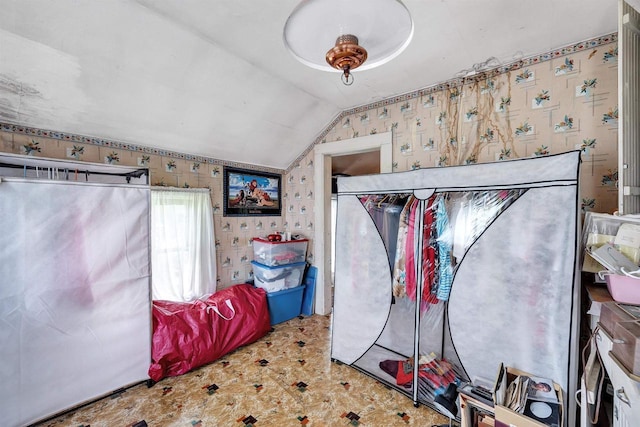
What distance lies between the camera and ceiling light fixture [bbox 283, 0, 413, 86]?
0.99 meters

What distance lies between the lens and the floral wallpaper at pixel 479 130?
5.90 feet

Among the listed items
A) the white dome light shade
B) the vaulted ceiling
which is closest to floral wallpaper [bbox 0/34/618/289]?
the vaulted ceiling

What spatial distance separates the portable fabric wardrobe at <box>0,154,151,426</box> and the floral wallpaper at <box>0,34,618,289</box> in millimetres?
454

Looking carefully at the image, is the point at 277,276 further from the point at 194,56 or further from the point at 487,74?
the point at 487,74

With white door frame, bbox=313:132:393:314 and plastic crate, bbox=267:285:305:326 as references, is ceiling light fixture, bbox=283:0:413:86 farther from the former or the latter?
plastic crate, bbox=267:285:305:326

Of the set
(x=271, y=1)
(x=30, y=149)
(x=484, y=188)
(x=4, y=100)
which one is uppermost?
(x=271, y=1)

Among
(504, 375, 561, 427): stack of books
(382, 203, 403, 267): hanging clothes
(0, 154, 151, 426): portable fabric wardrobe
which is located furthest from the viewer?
(382, 203, 403, 267): hanging clothes

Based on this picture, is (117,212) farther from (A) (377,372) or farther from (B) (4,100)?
(A) (377,372)

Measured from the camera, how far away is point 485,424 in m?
1.39

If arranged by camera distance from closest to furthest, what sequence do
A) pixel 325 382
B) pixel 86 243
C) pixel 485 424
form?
1. pixel 485 424
2. pixel 86 243
3. pixel 325 382

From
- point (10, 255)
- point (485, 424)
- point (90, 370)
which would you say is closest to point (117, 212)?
point (10, 255)

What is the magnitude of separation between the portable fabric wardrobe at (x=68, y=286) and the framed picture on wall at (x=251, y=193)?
1103 mm

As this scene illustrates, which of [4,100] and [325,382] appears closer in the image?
[4,100]

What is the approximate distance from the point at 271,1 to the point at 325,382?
2.69 meters
